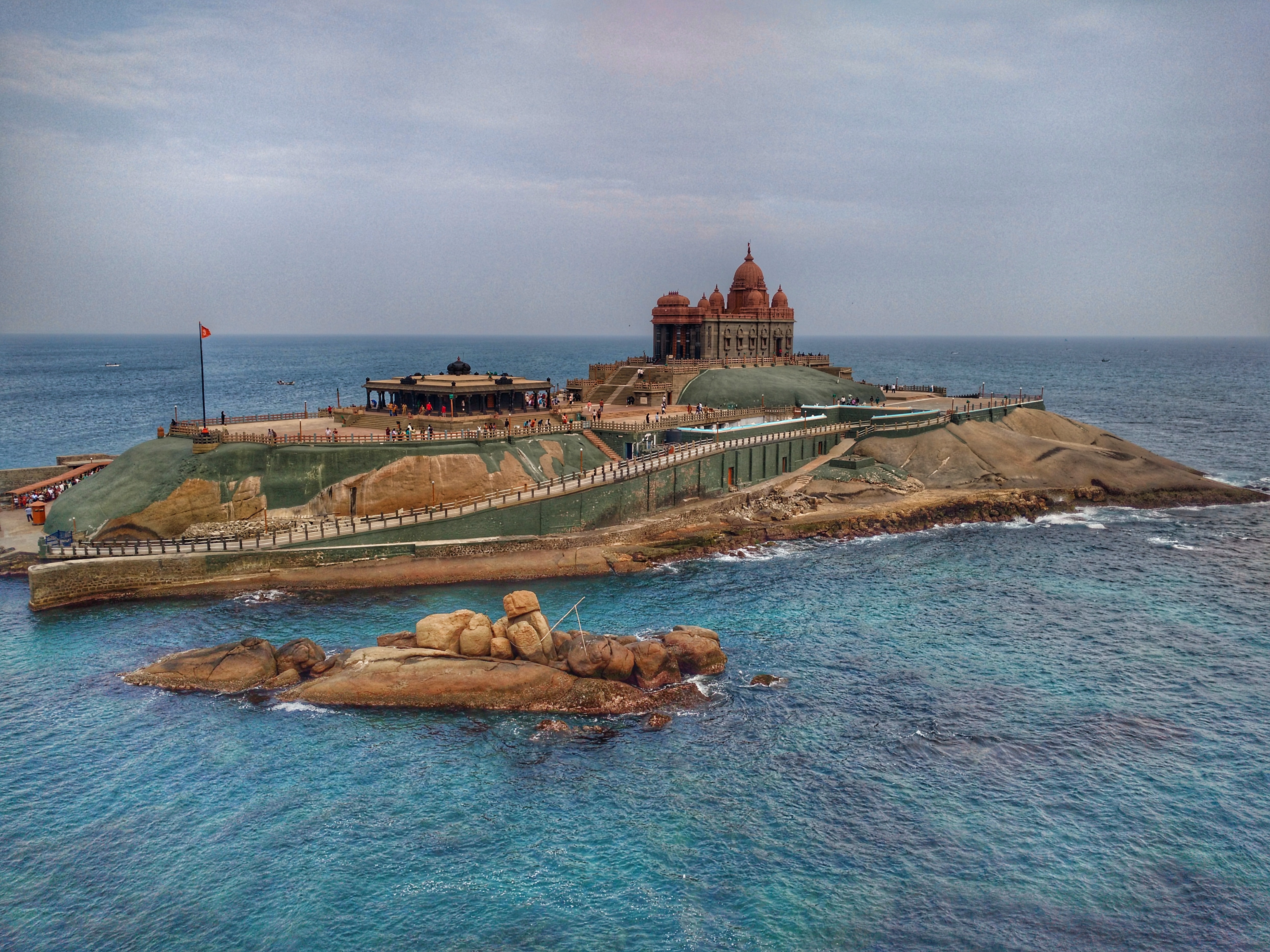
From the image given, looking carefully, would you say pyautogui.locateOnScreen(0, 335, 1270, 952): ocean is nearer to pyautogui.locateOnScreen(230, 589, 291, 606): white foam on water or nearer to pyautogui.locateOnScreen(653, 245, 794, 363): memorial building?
pyautogui.locateOnScreen(230, 589, 291, 606): white foam on water

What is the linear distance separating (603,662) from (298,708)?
12800 millimetres

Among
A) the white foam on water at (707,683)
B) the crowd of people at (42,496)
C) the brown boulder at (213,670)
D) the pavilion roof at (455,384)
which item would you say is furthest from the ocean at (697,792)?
the pavilion roof at (455,384)

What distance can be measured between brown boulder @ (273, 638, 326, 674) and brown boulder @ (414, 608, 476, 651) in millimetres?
4402

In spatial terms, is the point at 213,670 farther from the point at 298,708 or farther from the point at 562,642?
the point at 562,642

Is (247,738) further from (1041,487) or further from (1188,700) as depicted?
(1041,487)

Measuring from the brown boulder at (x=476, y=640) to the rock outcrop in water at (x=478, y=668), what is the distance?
0.04 m

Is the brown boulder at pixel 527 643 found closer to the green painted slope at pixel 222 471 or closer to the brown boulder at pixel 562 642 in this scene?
the brown boulder at pixel 562 642

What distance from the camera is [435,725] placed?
3666 centimetres

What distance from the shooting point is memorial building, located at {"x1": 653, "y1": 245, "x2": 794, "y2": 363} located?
103188mm

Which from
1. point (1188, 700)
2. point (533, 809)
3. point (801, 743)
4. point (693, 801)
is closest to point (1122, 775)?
point (1188, 700)

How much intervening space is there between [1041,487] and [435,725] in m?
62.2

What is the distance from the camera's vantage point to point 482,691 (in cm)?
3850

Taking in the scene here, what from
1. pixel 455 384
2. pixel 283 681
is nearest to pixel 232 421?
pixel 455 384

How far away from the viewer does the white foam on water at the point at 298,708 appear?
123 feet
